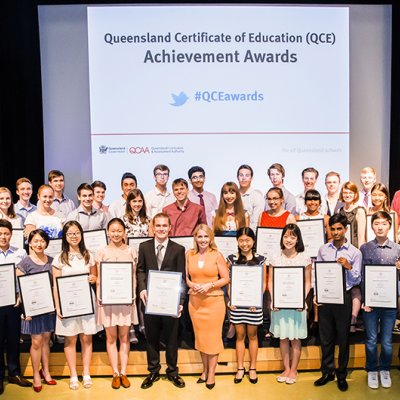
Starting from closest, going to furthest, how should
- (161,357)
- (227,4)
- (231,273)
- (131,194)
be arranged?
(231,273) < (161,357) < (131,194) < (227,4)

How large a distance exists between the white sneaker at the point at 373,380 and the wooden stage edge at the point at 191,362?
1.13ft

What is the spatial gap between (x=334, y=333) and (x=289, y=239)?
997mm

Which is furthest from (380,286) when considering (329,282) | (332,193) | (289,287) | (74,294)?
(74,294)

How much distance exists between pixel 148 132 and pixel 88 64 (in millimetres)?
1353

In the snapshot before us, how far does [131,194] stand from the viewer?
5574mm

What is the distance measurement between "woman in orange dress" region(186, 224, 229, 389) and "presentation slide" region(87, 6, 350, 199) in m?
2.95

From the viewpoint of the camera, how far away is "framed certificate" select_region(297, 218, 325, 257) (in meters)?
5.52

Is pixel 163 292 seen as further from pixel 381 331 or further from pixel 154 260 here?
pixel 381 331

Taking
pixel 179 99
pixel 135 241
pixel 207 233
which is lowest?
pixel 135 241

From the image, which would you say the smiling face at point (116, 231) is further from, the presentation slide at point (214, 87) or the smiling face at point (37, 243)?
the presentation slide at point (214, 87)

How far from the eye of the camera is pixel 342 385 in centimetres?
483

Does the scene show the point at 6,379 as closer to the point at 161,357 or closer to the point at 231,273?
the point at 161,357

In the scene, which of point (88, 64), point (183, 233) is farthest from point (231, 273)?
point (88, 64)

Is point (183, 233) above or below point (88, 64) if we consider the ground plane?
below
